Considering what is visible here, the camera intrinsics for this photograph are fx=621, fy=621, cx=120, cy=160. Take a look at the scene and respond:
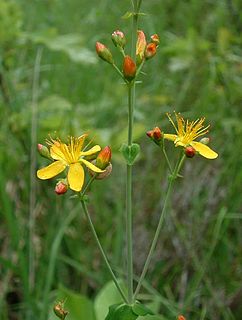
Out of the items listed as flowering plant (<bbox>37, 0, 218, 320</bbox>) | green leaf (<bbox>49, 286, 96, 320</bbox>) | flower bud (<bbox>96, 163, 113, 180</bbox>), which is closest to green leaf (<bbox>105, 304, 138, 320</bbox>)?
flowering plant (<bbox>37, 0, 218, 320</bbox>)

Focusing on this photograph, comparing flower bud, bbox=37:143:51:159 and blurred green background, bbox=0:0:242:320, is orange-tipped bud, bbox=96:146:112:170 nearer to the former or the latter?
flower bud, bbox=37:143:51:159

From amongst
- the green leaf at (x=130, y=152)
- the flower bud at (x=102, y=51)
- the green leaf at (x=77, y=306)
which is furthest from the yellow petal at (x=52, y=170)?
the green leaf at (x=77, y=306)

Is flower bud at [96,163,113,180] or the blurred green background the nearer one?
flower bud at [96,163,113,180]

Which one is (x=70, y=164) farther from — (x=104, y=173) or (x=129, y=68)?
(x=129, y=68)

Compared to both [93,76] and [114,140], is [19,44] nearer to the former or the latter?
[114,140]

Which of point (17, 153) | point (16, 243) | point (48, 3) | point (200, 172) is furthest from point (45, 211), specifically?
point (48, 3)

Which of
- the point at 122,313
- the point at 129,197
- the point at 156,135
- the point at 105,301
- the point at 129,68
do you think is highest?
the point at 129,68

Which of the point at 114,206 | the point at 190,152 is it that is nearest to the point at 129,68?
the point at 190,152
